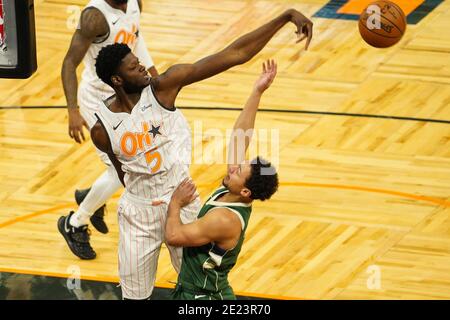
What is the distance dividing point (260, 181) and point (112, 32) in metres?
2.40

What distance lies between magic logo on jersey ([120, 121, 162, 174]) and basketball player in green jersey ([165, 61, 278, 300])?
26 centimetres

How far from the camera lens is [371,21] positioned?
8.38m

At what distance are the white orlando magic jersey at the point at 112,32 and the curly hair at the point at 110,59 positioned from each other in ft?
5.70

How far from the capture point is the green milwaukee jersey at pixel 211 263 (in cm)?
658

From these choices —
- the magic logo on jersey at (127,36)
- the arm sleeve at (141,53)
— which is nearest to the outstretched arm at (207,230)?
the magic logo on jersey at (127,36)

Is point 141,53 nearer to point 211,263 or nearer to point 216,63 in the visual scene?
point 216,63

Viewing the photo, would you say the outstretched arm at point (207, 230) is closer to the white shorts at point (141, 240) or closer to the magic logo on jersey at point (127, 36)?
the white shorts at point (141, 240)

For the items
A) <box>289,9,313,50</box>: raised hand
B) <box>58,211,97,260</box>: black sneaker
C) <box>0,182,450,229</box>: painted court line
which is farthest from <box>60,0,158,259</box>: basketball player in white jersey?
<box>289,9,313,50</box>: raised hand

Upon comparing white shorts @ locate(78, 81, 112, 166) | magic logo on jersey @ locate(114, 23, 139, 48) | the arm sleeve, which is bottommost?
white shorts @ locate(78, 81, 112, 166)

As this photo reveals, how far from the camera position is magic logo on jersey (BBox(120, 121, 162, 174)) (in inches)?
266

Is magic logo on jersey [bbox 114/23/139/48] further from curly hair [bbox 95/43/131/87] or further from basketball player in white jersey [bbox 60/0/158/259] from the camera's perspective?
curly hair [bbox 95/43/131/87]

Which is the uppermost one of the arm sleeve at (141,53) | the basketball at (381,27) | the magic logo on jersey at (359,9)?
the basketball at (381,27)

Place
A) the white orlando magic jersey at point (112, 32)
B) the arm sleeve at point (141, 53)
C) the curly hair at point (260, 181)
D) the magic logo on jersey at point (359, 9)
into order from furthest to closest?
the magic logo on jersey at point (359, 9) < the arm sleeve at point (141, 53) < the white orlando magic jersey at point (112, 32) < the curly hair at point (260, 181)
